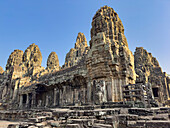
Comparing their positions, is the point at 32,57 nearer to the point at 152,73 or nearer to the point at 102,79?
the point at 102,79

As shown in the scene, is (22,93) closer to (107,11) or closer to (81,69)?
(81,69)

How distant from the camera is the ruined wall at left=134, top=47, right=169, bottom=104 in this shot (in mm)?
32375

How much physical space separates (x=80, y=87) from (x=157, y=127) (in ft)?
53.0

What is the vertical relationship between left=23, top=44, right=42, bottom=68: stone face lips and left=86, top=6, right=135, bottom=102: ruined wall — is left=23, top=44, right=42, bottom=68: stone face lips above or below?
above

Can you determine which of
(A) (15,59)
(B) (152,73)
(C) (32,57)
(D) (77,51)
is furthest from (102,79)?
(D) (77,51)

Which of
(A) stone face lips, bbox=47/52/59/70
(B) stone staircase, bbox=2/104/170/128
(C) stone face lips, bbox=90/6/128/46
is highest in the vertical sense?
(A) stone face lips, bbox=47/52/59/70

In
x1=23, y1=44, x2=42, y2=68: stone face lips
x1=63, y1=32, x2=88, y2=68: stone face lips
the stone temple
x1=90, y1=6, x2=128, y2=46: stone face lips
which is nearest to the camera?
the stone temple

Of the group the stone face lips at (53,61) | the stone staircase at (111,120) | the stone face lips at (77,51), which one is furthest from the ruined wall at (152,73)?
the stone face lips at (53,61)

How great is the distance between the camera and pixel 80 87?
20.4 meters

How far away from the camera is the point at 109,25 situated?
19.0 metres

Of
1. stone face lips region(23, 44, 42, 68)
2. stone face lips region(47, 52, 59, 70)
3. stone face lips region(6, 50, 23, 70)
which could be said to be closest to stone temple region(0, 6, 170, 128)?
stone face lips region(23, 44, 42, 68)

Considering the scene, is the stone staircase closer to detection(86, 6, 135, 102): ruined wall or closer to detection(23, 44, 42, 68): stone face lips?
detection(86, 6, 135, 102): ruined wall

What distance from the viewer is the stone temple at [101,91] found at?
641cm

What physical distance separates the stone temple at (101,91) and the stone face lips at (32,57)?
16.1 ft
